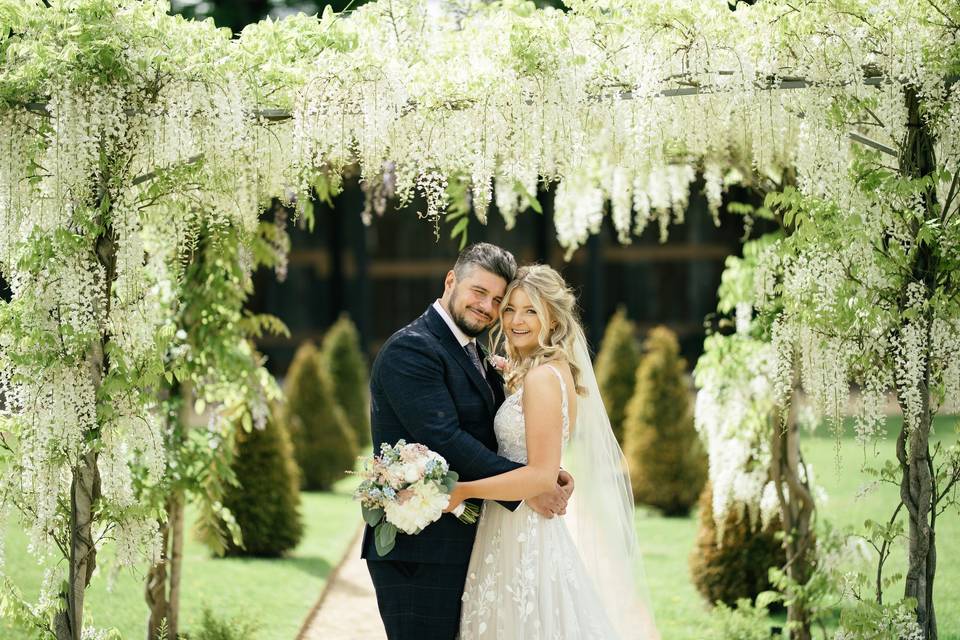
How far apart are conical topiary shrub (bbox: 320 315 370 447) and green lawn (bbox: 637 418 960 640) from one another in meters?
4.49

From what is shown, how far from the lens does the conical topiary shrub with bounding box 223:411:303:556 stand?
7.63 m

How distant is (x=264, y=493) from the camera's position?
7707 mm

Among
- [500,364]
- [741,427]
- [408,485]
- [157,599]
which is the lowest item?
[157,599]

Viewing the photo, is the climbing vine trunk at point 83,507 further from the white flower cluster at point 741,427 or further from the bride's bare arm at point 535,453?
the white flower cluster at point 741,427

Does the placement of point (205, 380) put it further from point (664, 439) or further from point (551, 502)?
point (664, 439)

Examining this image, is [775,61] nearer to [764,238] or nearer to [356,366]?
[764,238]

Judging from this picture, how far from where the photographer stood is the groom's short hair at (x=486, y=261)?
373 cm

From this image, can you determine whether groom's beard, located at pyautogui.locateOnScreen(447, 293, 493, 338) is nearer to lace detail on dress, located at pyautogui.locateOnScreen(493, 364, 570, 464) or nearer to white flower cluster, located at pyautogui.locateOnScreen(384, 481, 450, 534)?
lace detail on dress, located at pyautogui.locateOnScreen(493, 364, 570, 464)

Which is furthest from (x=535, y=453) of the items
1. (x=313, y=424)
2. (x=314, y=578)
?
(x=313, y=424)

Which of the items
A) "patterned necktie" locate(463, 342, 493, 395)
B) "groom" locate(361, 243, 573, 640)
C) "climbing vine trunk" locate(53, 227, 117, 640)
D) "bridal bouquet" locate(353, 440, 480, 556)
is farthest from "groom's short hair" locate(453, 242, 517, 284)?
"climbing vine trunk" locate(53, 227, 117, 640)

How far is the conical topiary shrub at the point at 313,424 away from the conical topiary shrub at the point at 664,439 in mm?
3268

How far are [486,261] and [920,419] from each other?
70.2 inches

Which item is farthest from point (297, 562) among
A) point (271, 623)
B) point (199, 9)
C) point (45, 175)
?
point (199, 9)

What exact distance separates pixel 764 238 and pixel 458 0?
215 centimetres
